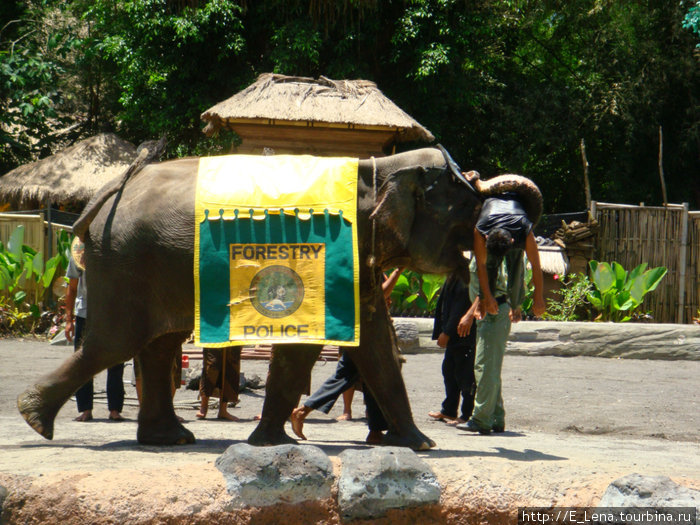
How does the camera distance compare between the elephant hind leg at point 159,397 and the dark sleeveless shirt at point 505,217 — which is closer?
the dark sleeveless shirt at point 505,217

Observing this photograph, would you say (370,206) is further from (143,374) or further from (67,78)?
(67,78)

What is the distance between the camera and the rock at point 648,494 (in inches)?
162

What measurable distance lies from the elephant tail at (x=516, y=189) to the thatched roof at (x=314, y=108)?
6569 millimetres

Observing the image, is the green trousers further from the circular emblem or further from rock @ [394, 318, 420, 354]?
rock @ [394, 318, 420, 354]

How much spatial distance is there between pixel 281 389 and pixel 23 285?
30.5 feet

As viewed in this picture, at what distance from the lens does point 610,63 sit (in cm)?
1952

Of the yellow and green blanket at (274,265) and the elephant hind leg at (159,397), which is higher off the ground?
the yellow and green blanket at (274,265)

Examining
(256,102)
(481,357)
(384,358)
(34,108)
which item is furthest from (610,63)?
(384,358)

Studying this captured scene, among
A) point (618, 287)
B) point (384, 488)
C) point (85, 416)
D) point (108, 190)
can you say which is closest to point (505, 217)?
point (384, 488)

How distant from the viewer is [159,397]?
18.0 feet

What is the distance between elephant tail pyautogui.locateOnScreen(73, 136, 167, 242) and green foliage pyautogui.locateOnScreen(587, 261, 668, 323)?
8220 mm

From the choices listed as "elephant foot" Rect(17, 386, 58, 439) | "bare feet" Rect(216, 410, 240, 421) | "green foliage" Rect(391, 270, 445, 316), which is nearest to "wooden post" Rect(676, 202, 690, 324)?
"green foliage" Rect(391, 270, 445, 316)

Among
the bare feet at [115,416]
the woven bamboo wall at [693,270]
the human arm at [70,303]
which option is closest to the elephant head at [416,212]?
the bare feet at [115,416]

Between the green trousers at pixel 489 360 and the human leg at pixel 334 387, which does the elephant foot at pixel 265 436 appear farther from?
the green trousers at pixel 489 360
